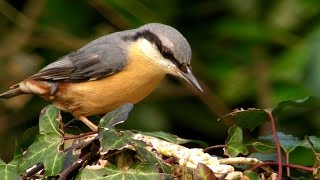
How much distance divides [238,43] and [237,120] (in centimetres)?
182

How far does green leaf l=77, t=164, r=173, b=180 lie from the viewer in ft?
6.17

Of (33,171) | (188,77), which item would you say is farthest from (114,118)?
(188,77)

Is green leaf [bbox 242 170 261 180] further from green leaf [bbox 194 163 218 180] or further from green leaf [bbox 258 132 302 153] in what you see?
green leaf [bbox 258 132 302 153]

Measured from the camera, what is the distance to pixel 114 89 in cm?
322

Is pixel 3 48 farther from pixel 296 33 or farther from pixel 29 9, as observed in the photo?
pixel 296 33

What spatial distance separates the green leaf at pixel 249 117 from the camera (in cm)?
215

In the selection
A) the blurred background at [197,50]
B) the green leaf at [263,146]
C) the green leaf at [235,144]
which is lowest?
the green leaf at [235,144]

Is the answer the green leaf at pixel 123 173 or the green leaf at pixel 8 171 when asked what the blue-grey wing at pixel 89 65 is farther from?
the green leaf at pixel 123 173

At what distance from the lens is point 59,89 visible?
3.35m

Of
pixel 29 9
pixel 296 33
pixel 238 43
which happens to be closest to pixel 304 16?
pixel 296 33

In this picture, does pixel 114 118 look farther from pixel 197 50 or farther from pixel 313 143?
pixel 197 50

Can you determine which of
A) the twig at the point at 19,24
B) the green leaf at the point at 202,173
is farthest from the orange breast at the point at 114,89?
the green leaf at the point at 202,173

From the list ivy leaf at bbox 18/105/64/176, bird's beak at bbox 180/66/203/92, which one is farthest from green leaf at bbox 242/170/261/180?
bird's beak at bbox 180/66/203/92

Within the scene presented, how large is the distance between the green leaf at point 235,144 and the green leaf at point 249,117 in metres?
0.03
